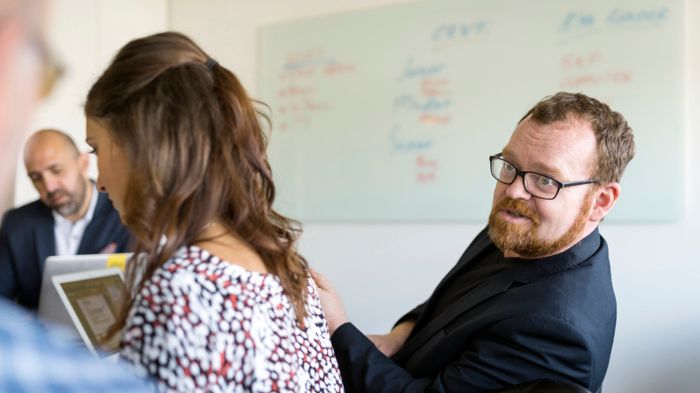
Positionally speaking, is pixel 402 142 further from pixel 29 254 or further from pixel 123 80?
pixel 123 80

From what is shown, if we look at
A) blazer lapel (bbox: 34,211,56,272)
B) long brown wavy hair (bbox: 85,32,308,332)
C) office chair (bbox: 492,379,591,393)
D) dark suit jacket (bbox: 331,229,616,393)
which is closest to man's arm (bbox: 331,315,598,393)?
dark suit jacket (bbox: 331,229,616,393)

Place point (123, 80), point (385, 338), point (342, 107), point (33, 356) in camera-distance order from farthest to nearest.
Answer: point (342, 107)
point (385, 338)
point (123, 80)
point (33, 356)

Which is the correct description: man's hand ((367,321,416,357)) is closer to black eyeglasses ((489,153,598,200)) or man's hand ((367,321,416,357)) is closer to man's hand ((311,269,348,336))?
man's hand ((311,269,348,336))

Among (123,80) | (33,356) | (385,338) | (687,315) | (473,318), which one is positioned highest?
(123,80)

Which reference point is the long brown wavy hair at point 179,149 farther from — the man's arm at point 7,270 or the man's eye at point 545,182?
the man's arm at point 7,270

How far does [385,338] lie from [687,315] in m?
1.57

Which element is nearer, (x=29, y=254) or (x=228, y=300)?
(x=228, y=300)

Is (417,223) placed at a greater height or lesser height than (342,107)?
lesser

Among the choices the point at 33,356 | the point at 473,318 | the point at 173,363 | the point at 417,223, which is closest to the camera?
the point at 33,356

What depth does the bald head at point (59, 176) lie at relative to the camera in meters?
2.47

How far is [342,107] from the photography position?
3211mm

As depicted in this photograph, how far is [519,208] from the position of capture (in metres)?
1.37

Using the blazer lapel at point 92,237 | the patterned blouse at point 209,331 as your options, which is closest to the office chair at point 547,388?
the patterned blouse at point 209,331

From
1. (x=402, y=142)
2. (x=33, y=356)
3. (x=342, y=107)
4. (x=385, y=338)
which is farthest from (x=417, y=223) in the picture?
(x=33, y=356)
